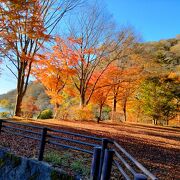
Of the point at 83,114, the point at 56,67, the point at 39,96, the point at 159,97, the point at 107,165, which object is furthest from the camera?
the point at 39,96

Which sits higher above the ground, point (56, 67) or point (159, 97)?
point (56, 67)

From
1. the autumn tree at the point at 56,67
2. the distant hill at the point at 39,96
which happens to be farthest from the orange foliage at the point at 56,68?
the distant hill at the point at 39,96

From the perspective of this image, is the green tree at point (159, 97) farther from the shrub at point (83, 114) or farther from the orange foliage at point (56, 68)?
the orange foliage at point (56, 68)

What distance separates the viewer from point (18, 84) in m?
17.8

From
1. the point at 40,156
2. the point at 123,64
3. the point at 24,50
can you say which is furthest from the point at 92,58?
the point at 40,156

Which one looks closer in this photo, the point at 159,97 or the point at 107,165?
the point at 107,165

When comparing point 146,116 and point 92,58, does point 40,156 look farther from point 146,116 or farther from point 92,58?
point 146,116

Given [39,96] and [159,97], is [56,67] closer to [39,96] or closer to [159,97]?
[159,97]

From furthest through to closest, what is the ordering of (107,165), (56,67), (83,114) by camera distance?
1. (56,67)
2. (83,114)
3. (107,165)

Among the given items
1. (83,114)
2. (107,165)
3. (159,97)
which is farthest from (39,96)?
(107,165)

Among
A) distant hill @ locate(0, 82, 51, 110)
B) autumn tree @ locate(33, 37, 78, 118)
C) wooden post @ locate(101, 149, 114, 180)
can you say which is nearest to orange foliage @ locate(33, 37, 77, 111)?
Answer: autumn tree @ locate(33, 37, 78, 118)

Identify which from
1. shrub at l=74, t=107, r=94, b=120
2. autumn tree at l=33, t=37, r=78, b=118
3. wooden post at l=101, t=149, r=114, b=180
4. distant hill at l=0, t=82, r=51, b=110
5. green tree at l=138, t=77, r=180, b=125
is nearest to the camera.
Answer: wooden post at l=101, t=149, r=114, b=180

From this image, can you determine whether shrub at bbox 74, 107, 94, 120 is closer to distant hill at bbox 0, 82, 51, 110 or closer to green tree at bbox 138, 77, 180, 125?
green tree at bbox 138, 77, 180, 125

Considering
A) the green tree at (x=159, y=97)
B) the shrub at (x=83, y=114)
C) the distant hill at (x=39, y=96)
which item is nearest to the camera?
the shrub at (x=83, y=114)
